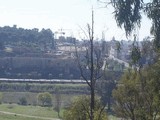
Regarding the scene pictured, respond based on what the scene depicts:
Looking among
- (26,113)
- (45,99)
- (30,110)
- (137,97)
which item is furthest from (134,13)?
(45,99)

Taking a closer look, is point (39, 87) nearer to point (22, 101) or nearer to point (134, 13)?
point (22, 101)

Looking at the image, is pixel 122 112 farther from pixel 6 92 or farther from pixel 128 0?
pixel 6 92

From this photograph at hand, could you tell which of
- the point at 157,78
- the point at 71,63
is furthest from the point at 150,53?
the point at 71,63

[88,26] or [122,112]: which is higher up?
[88,26]

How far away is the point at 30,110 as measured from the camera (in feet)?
150

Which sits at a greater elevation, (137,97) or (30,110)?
(137,97)

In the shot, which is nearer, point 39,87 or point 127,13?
point 127,13

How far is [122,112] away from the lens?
54.0 ft

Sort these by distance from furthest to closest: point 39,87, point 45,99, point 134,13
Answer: point 39,87 → point 45,99 → point 134,13

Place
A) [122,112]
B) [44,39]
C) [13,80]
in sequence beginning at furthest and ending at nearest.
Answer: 1. [44,39]
2. [13,80]
3. [122,112]

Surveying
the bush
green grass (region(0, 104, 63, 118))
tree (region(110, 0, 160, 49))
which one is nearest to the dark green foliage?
tree (region(110, 0, 160, 49))

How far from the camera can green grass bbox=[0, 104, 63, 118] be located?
42.9 metres

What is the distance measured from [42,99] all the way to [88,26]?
40995 millimetres

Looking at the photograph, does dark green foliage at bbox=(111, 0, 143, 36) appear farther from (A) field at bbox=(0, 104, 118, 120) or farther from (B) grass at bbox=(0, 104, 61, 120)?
(B) grass at bbox=(0, 104, 61, 120)
